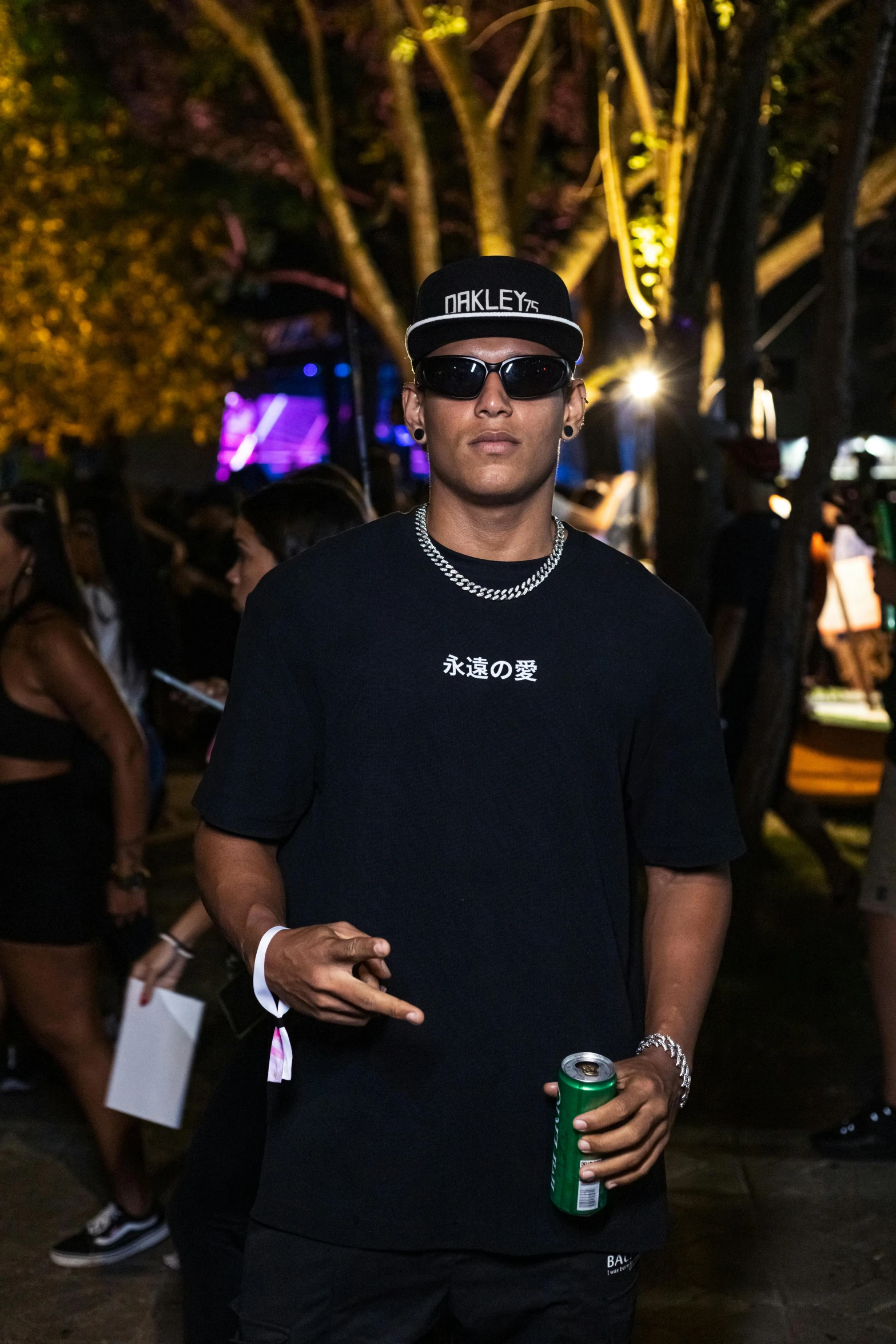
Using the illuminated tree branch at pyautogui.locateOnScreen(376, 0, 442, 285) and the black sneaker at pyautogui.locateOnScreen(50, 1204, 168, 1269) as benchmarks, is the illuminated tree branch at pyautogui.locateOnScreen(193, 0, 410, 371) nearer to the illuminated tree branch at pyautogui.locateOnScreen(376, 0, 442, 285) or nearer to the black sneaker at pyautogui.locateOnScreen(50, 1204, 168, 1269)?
the illuminated tree branch at pyautogui.locateOnScreen(376, 0, 442, 285)

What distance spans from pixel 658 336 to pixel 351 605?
309 inches

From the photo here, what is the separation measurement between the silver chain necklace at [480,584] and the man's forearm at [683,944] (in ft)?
1.64

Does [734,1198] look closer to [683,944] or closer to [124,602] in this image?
[683,944]

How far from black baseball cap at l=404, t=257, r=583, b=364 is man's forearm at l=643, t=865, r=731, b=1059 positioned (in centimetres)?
87

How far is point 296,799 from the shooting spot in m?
2.32

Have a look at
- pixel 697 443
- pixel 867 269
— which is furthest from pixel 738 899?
pixel 867 269

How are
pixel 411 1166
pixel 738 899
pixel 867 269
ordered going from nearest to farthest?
pixel 411 1166 → pixel 738 899 → pixel 867 269

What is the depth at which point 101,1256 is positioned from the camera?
14.2ft

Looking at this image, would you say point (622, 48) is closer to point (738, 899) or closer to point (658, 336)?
point (658, 336)

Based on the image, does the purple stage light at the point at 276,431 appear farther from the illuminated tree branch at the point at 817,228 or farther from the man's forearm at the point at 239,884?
the man's forearm at the point at 239,884

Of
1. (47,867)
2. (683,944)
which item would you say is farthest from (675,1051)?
(47,867)

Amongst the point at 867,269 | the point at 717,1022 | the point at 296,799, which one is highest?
the point at 867,269

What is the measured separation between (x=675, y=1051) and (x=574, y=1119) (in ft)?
0.94

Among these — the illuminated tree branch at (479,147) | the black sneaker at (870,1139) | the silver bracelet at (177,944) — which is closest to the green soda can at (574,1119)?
the silver bracelet at (177,944)
